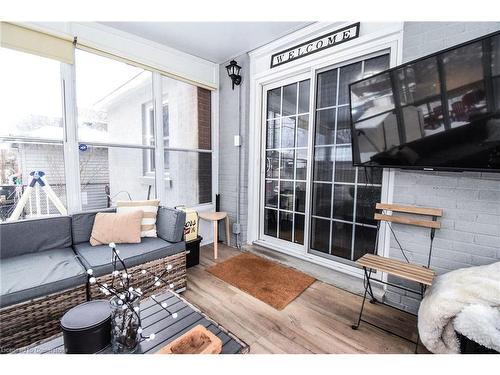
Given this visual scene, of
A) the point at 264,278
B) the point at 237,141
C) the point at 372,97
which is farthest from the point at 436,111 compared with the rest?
the point at 237,141

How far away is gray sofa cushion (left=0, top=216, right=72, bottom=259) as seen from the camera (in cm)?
187

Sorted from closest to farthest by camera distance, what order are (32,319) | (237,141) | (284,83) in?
(32,319), (284,83), (237,141)

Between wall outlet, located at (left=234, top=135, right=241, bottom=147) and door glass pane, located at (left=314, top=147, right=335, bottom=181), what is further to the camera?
wall outlet, located at (left=234, top=135, right=241, bottom=147)

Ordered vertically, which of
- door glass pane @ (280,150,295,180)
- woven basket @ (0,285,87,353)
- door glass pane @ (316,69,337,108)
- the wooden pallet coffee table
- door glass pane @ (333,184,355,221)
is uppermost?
door glass pane @ (316,69,337,108)

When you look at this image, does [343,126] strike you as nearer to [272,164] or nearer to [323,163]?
[323,163]

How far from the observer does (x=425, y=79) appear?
5.28 feet

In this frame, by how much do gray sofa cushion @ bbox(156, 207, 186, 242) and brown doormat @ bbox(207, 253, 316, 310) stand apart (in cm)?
67

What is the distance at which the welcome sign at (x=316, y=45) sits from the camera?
7.40 ft

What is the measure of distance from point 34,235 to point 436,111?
11.0 feet

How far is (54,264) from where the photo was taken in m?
1.76

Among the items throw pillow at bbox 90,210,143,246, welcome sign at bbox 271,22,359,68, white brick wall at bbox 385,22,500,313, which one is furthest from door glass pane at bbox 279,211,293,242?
welcome sign at bbox 271,22,359,68

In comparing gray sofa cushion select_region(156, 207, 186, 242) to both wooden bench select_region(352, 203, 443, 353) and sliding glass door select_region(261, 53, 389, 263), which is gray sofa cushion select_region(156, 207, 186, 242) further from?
wooden bench select_region(352, 203, 443, 353)

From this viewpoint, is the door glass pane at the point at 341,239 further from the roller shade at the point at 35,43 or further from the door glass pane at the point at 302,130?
the roller shade at the point at 35,43
